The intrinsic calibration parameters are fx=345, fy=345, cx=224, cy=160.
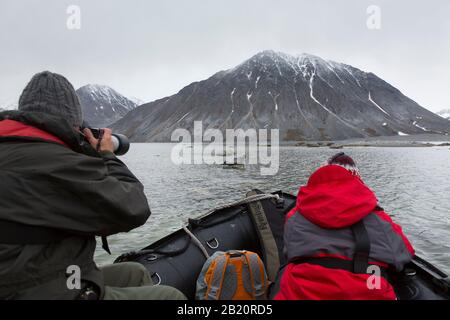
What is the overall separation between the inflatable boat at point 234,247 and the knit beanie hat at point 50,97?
2.82 meters

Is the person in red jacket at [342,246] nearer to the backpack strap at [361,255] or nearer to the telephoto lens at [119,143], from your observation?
the backpack strap at [361,255]

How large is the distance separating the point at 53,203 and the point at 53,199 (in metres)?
0.03

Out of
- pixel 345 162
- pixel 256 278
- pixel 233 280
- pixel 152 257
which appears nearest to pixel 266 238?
pixel 256 278

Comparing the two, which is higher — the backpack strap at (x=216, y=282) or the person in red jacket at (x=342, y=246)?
Answer: the person in red jacket at (x=342, y=246)

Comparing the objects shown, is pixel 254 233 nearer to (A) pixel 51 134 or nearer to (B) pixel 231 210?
(B) pixel 231 210

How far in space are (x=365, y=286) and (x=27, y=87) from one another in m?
3.21

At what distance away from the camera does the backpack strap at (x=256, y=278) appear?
4348 mm

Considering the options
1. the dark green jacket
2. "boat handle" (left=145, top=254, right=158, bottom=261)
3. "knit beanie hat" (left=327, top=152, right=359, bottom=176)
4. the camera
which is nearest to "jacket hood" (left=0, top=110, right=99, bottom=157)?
the dark green jacket

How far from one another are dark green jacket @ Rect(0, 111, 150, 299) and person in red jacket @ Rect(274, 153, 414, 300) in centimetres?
157

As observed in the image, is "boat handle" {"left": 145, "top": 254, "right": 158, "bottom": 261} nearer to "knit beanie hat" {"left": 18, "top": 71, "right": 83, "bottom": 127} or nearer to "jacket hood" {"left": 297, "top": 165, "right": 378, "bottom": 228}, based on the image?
"jacket hood" {"left": 297, "top": 165, "right": 378, "bottom": 228}

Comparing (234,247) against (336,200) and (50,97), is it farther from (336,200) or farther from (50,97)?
(50,97)

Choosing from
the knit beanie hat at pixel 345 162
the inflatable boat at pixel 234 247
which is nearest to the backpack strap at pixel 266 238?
the inflatable boat at pixel 234 247

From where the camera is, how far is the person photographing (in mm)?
2178

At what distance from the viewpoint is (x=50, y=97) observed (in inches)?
104
